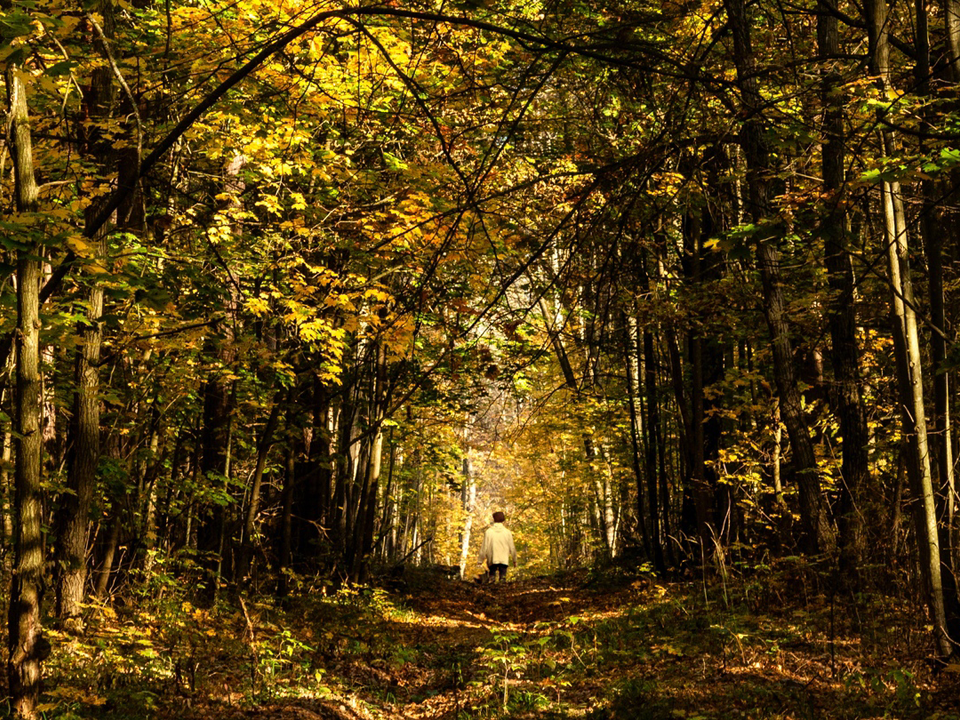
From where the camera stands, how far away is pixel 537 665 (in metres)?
8.05

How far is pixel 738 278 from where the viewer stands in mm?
9719

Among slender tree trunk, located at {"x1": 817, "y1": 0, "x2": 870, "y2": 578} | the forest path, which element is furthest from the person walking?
slender tree trunk, located at {"x1": 817, "y1": 0, "x2": 870, "y2": 578}

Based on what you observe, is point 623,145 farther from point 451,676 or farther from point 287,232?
point 451,676

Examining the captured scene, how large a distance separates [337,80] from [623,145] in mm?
4101

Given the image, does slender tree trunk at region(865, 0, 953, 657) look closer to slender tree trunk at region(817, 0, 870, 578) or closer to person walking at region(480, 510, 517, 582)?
slender tree trunk at region(817, 0, 870, 578)

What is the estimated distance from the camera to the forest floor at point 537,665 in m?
5.66

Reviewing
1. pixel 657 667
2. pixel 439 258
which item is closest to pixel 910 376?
pixel 657 667

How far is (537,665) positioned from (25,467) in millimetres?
5330

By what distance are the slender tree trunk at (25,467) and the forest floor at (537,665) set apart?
55 cm

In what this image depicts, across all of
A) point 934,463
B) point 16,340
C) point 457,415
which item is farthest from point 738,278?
point 457,415

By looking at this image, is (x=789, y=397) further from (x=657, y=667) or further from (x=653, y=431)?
(x=653, y=431)

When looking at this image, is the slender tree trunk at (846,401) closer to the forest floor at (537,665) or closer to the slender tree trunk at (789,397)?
the slender tree trunk at (789,397)

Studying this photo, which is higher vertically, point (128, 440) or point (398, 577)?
point (128, 440)

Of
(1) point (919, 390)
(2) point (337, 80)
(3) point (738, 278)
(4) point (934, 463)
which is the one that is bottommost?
(4) point (934, 463)
